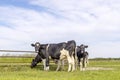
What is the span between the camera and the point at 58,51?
79.8 feet

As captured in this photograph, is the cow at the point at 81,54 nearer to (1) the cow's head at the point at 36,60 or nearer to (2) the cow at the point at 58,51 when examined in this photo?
(2) the cow at the point at 58,51

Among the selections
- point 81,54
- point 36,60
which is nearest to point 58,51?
point 36,60

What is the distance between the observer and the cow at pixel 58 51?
24.0m

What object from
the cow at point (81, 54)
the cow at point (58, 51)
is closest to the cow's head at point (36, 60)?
the cow at point (58, 51)

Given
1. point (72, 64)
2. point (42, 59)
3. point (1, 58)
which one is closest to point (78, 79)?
point (72, 64)

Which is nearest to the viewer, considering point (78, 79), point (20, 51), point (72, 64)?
point (78, 79)

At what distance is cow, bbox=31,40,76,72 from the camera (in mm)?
24016

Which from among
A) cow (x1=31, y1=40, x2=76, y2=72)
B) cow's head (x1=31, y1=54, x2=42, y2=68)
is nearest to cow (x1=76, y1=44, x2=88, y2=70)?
cow (x1=31, y1=40, x2=76, y2=72)

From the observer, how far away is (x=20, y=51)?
2575 cm

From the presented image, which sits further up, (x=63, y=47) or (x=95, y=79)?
Result: (x=63, y=47)

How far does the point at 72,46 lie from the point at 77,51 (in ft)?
7.29

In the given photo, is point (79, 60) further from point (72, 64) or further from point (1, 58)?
point (1, 58)

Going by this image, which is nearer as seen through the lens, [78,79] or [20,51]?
[78,79]

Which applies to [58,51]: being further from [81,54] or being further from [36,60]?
[81,54]
